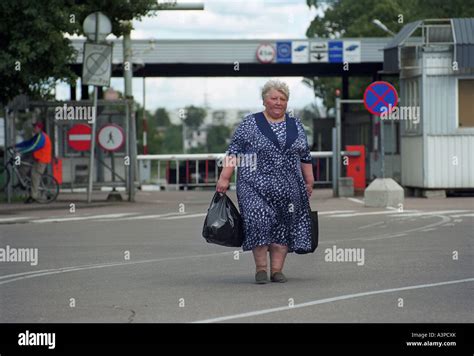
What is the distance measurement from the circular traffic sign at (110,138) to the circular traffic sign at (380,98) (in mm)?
5765

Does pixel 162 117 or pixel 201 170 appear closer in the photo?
pixel 201 170

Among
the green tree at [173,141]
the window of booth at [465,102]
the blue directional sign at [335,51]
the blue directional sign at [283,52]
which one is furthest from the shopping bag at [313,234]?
the green tree at [173,141]

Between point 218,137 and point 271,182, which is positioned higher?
point 218,137

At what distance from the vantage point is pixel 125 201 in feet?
106

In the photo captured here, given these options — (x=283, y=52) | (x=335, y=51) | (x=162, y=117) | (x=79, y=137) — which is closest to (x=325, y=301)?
(x=79, y=137)

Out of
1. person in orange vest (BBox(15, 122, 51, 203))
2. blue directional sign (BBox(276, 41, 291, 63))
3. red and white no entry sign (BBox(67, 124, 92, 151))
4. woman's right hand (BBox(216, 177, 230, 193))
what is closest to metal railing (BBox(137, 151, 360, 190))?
blue directional sign (BBox(276, 41, 291, 63))

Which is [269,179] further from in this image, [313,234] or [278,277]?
[278,277]

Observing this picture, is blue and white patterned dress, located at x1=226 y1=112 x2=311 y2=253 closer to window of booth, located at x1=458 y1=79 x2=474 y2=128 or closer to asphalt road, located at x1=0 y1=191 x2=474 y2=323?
asphalt road, located at x1=0 y1=191 x2=474 y2=323

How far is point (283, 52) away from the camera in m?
53.5

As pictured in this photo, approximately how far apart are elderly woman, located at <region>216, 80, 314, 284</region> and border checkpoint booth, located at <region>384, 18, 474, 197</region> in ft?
68.6

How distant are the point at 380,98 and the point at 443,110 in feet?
14.6

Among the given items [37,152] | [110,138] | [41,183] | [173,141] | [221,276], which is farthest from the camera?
[173,141]
